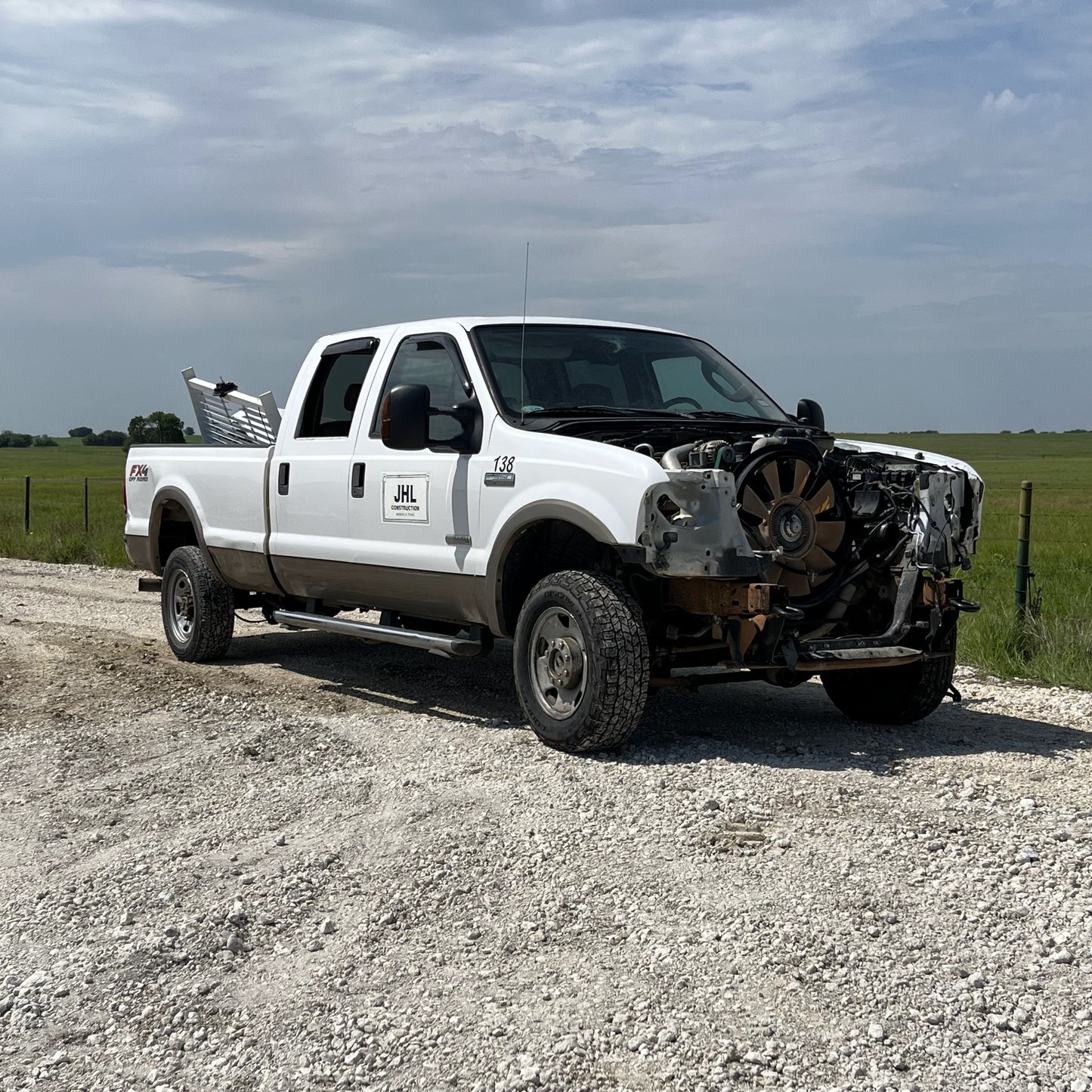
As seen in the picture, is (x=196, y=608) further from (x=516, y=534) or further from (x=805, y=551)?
(x=805, y=551)

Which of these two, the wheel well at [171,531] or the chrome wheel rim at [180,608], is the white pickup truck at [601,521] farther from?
the wheel well at [171,531]

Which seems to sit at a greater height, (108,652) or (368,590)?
(368,590)

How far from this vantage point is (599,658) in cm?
580

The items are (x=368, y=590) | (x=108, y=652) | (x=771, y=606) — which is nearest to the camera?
(x=771, y=606)

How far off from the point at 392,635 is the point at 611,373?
6.24 feet

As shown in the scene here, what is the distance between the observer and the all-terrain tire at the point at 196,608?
9047mm

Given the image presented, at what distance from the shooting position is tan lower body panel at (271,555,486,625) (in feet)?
22.4

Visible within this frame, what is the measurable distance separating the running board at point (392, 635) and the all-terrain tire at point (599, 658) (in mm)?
719

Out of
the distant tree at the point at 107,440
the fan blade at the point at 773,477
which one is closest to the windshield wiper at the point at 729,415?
the fan blade at the point at 773,477

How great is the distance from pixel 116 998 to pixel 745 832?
7.68ft

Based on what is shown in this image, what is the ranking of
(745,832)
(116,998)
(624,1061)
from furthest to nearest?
(745,832) < (116,998) < (624,1061)

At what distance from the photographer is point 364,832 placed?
5082 millimetres

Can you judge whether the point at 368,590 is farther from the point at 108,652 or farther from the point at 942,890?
the point at 942,890

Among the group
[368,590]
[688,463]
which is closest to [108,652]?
[368,590]
